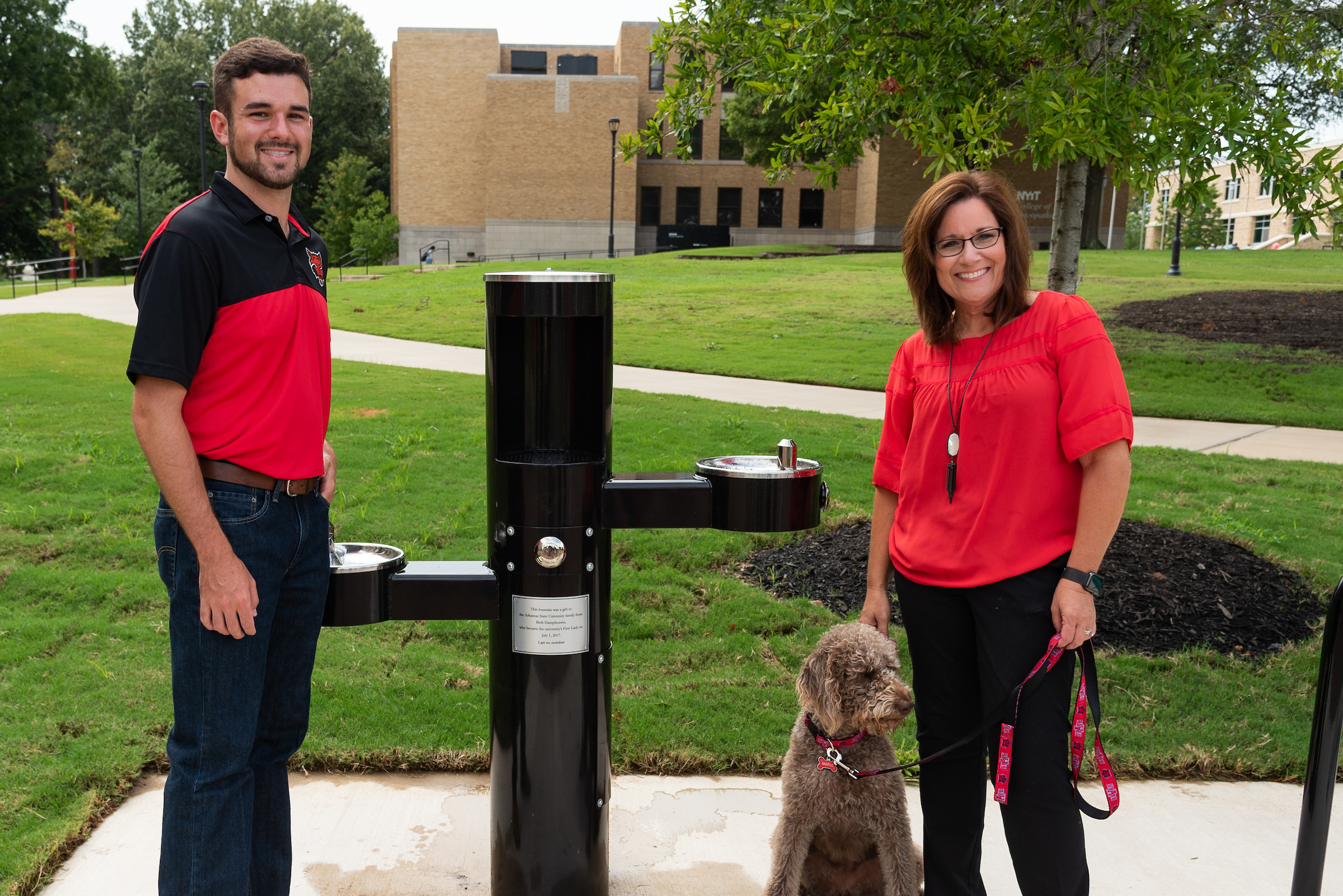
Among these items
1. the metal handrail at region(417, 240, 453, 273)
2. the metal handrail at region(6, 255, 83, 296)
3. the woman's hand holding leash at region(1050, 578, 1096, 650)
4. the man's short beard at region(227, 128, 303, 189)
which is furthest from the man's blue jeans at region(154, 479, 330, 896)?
the metal handrail at region(417, 240, 453, 273)

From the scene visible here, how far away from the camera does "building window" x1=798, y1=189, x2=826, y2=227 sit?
47188 millimetres

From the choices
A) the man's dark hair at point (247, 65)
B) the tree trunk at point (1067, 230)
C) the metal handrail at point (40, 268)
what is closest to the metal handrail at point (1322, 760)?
the man's dark hair at point (247, 65)

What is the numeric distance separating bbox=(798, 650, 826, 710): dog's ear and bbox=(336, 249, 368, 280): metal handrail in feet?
89.6

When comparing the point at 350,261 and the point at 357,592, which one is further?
the point at 350,261

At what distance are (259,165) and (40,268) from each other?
2207 inches

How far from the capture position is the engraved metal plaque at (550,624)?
2.57m

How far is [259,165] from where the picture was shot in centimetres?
217

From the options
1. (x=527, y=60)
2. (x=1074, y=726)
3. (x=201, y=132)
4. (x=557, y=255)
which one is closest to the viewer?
(x=1074, y=726)

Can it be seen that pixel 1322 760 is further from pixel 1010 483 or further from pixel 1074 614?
pixel 1010 483

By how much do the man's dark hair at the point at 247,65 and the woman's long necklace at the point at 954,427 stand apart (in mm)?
1623

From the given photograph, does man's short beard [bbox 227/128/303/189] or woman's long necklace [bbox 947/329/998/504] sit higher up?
man's short beard [bbox 227/128/303/189]

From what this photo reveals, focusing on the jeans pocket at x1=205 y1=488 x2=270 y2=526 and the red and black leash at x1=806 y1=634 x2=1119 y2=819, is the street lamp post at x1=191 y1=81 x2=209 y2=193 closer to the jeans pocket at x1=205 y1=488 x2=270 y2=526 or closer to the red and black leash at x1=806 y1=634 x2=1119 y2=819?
the jeans pocket at x1=205 y1=488 x2=270 y2=526

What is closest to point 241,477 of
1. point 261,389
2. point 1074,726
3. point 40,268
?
point 261,389

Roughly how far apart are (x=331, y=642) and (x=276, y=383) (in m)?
2.90
